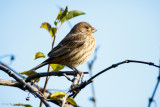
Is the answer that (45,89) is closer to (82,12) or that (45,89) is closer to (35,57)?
(35,57)

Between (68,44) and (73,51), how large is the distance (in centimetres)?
35

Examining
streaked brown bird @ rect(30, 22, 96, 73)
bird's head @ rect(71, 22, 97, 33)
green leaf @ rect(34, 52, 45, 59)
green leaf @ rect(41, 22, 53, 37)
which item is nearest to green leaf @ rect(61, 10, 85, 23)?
green leaf @ rect(41, 22, 53, 37)

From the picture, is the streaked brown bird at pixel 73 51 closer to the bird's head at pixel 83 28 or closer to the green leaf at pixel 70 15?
the bird's head at pixel 83 28

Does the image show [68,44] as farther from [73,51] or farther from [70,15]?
[70,15]

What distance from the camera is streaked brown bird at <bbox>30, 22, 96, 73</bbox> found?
5.91 m

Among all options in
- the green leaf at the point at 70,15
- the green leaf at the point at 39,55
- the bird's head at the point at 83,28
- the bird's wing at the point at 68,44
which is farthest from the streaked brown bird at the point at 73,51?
the green leaf at the point at 70,15

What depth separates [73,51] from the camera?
6340mm

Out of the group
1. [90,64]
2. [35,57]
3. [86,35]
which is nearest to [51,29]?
[35,57]

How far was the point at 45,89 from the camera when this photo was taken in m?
3.38

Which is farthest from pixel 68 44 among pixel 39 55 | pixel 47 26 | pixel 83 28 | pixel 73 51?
pixel 39 55

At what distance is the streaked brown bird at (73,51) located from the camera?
19.4 feet

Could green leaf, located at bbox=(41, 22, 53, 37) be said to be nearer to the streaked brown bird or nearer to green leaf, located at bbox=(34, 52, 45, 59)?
green leaf, located at bbox=(34, 52, 45, 59)

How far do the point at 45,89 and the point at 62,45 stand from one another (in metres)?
3.22

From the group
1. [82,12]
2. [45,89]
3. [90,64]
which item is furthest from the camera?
[82,12]
